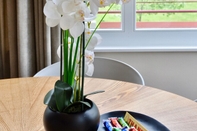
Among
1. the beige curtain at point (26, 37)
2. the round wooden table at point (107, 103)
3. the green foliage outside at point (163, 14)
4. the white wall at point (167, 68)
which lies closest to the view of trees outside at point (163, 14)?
the green foliage outside at point (163, 14)

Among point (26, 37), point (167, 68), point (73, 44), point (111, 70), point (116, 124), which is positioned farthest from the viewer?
point (167, 68)

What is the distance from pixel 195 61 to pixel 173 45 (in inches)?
7.3

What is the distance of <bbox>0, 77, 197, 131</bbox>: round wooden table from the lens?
2.98 ft

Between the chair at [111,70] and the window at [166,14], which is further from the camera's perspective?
the window at [166,14]

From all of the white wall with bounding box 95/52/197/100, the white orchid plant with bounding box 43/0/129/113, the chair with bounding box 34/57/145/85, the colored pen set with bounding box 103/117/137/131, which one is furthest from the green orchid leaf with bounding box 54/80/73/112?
the white wall with bounding box 95/52/197/100

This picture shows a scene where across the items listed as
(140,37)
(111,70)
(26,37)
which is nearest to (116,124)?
(111,70)

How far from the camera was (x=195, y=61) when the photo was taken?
187 centimetres

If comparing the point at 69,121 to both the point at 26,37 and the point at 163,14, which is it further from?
the point at 163,14

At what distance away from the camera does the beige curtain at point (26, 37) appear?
169 centimetres

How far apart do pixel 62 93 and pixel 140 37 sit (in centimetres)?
133

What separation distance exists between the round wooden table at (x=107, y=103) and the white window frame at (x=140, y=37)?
73cm

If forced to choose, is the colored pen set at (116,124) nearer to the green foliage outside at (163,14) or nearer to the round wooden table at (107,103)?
the round wooden table at (107,103)

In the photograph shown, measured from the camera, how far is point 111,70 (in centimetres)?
153

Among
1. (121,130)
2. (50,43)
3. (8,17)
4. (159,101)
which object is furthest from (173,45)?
(121,130)
